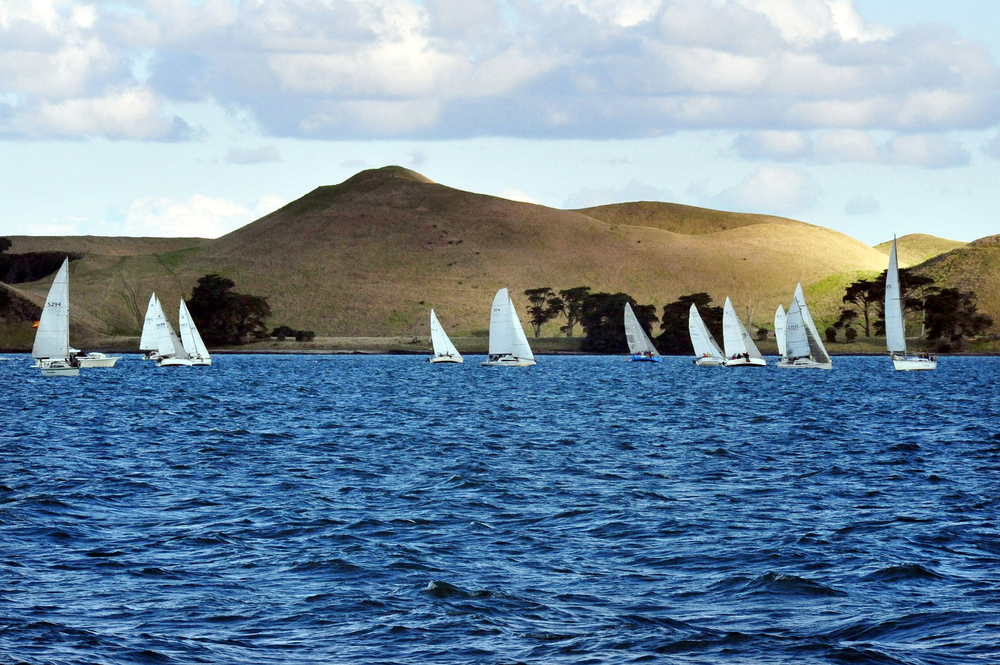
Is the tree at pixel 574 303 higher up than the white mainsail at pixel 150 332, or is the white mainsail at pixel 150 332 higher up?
the tree at pixel 574 303

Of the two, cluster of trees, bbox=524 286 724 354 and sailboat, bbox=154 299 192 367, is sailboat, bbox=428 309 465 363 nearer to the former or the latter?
sailboat, bbox=154 299 192 367

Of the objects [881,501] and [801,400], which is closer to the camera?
[881,501]

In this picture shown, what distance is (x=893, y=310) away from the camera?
9631 cm

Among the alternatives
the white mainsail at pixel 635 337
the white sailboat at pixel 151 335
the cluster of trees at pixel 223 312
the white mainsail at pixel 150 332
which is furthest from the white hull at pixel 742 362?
the cluster of trees at pixel 223 312

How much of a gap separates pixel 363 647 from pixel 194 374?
88.6 metres

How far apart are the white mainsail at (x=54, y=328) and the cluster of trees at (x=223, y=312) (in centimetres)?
8358

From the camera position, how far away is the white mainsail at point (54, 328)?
8575 centimetres

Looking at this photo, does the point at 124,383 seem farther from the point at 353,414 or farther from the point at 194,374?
the point at 353,414

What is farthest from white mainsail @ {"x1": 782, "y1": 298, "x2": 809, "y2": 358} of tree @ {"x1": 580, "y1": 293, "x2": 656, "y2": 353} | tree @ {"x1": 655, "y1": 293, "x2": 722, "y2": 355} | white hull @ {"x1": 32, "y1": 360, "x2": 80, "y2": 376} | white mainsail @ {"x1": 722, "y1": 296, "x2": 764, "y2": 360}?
tree @ {"x1": 580, "y1": 293, "x2": 656, "y2": 353}

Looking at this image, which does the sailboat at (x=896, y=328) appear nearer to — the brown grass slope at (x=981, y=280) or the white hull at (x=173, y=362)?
the white hull at (x=173, y=362)

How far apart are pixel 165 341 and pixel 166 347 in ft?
2.16

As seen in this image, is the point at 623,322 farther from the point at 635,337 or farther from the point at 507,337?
the point at 507,337

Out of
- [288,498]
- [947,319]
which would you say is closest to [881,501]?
[288,498]

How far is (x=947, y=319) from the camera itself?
151500 millimetres
